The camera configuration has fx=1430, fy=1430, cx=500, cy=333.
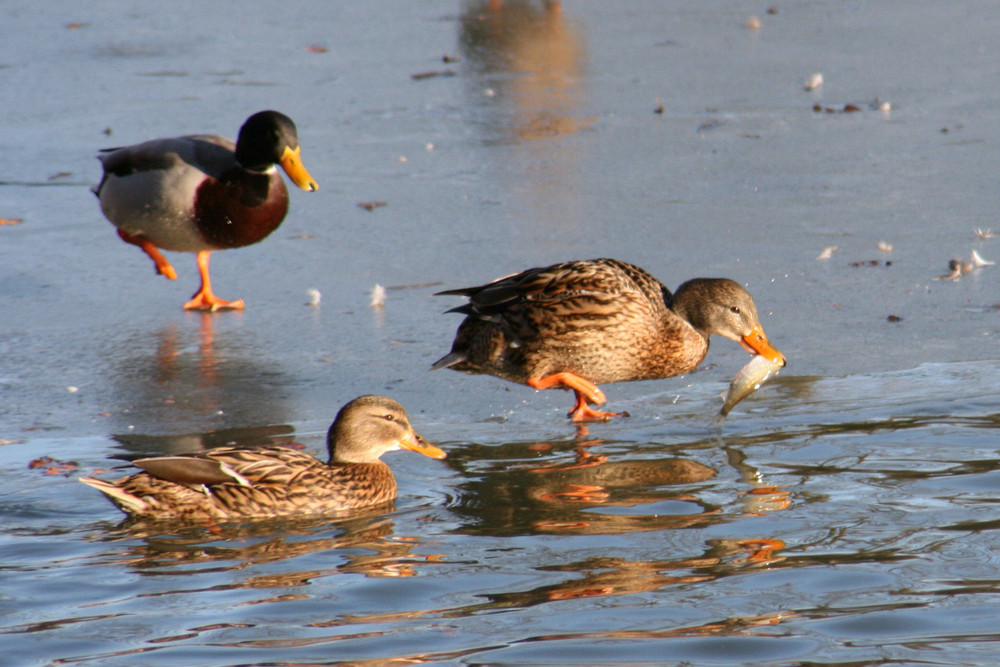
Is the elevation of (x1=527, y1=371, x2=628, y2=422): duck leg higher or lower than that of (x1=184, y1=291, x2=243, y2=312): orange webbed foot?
lower

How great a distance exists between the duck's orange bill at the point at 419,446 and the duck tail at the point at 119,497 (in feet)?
3.07

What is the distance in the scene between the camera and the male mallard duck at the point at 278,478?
483 centimetres

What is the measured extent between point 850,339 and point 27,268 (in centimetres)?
451

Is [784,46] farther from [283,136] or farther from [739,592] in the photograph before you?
[739,592]

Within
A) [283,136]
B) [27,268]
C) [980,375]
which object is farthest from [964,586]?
[27,268]

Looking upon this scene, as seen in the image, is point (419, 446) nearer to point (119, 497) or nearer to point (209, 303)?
point (119, 497)

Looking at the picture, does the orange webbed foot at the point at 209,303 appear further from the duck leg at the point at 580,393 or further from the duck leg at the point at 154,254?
the duck leg at the point at 580,393

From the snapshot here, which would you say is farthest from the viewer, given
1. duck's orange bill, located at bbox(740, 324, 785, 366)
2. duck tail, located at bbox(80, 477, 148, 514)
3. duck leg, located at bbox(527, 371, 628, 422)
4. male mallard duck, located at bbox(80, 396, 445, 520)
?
duck leg, located at bbox(527, 371, 628, 422)

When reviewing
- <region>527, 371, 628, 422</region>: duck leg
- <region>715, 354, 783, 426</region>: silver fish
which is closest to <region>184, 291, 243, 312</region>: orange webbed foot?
<region>527, 371, 628, 422</region>: duck leg

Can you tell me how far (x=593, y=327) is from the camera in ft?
19.6

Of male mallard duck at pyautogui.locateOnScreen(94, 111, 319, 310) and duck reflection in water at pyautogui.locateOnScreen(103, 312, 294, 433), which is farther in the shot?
male mallard duck at pyautogui.locateOnScreen(94, 111, 319, 310)

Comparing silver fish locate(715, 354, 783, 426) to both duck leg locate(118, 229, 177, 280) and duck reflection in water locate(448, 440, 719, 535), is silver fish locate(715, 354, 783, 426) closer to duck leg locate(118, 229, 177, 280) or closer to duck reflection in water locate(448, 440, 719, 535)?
duck reflection in water locate(448, 440, 719, 535)

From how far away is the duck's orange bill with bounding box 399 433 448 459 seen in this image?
5.14 m

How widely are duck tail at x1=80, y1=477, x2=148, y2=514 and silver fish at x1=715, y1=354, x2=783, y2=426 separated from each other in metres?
2.19
